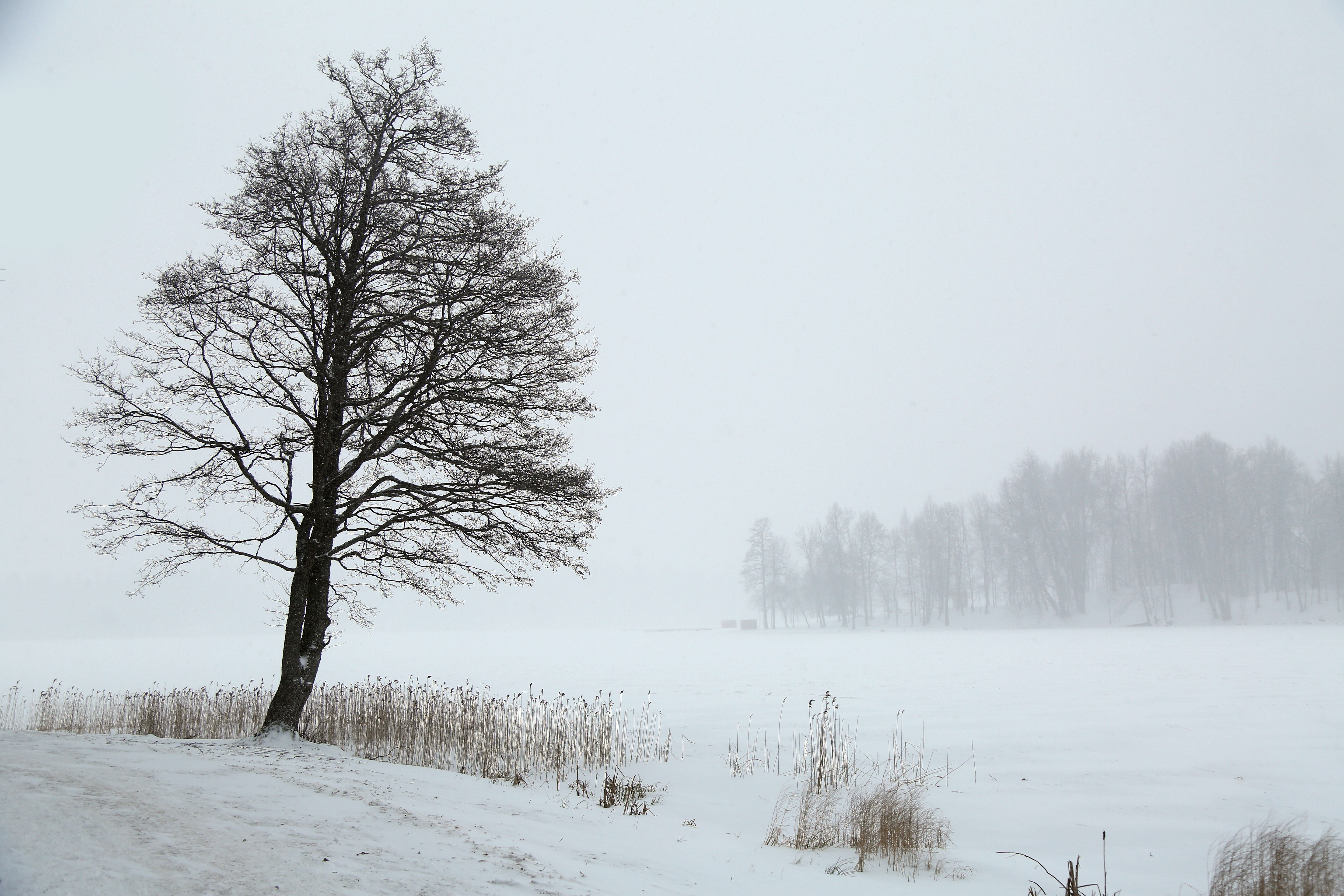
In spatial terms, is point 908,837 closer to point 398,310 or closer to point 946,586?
point 398,310

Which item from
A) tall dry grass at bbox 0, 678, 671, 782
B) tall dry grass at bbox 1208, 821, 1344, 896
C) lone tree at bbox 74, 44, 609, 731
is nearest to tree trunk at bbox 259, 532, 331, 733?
lone tree at bbox 74, 44, 609, 731

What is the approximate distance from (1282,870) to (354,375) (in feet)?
39.4

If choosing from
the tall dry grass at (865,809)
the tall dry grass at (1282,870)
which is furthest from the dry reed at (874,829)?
the tall dry grass at (1282,870)

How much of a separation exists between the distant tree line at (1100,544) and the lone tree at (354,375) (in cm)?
6193

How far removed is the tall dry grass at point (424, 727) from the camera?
10.3m

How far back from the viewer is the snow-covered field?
13.3 feet

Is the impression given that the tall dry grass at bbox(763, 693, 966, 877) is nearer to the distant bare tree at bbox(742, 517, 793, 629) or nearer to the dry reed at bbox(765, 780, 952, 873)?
the dry reed at bbox(765, 780, 952, 873)

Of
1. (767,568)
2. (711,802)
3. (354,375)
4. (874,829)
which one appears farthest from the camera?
(767,568)

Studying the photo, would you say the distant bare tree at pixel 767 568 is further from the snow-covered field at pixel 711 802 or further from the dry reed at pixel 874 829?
the dry reed at pixel 874 829

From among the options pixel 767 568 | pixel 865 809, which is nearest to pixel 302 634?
pixel 865 809

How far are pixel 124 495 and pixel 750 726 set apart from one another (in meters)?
11.5

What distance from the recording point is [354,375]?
34.8ft

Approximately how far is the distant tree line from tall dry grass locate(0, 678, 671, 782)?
59356 millimetres

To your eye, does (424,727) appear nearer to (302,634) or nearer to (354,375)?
(302,634)
